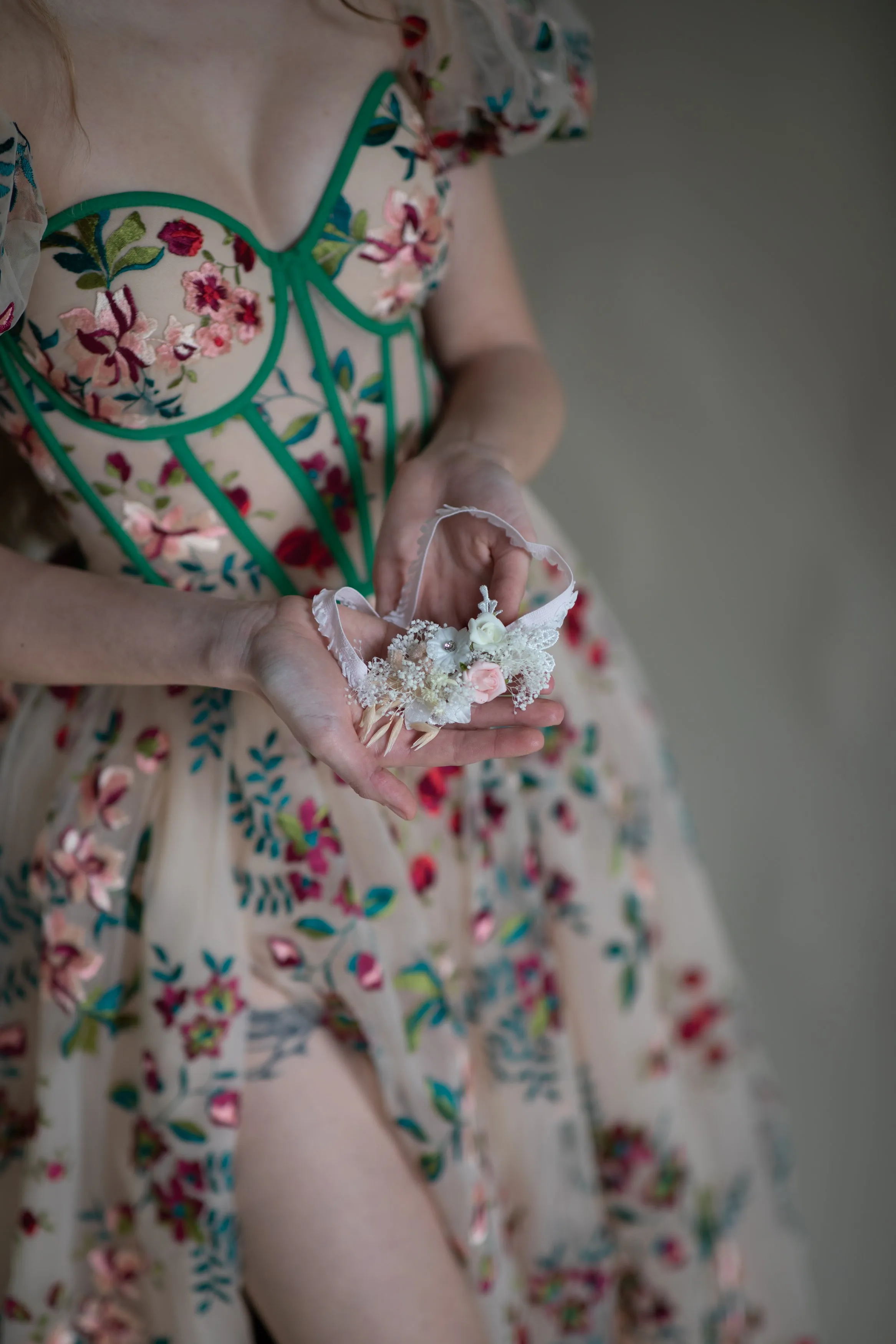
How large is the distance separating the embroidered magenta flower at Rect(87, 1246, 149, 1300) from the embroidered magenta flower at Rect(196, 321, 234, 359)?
2.27 feet

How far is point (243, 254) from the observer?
688 millimetres

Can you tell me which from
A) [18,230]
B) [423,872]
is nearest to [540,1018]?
[423,872]

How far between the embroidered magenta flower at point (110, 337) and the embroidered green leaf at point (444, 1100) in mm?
573

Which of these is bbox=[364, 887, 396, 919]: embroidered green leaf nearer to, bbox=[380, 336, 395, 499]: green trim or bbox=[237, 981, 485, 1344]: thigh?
bbox=[237, 981, 485, 1344]: thigh

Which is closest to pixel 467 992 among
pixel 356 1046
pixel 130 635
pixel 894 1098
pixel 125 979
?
pixel 356 1046

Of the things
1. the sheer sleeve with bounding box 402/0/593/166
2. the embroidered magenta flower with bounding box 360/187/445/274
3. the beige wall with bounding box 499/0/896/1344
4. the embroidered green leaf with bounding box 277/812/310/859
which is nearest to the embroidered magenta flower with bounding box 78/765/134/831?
the embroidered green leaf with bounding box 277/812/310/859

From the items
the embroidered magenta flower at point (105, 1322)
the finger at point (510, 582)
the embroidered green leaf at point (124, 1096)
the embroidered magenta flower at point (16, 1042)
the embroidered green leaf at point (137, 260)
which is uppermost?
the embroidered green leaf at point (137, 260)

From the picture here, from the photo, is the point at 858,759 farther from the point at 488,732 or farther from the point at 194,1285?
the point at 194,1285

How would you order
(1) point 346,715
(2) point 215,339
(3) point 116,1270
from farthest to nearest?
(3) point 116,1270 < (2) point 215,339 < (1) point 346,715

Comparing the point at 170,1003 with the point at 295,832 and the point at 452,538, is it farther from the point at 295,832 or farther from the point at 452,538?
the point at 452,538

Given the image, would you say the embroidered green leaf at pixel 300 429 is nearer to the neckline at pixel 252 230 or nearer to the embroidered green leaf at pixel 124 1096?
the neckline at pixel 252 230

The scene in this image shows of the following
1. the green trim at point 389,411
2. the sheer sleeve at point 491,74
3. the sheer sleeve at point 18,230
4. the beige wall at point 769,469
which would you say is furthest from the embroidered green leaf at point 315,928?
the beige wall at point 769,469

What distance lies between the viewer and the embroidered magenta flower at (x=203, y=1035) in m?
0.74

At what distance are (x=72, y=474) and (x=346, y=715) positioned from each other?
1.01 feet
